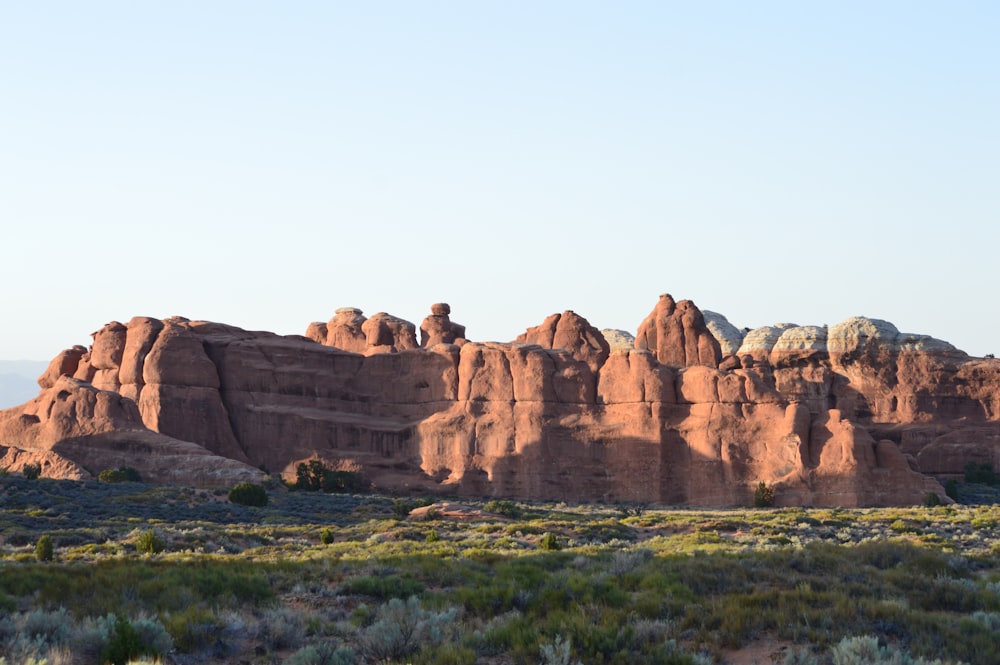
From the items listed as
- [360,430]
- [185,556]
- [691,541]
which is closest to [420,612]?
[185,556]

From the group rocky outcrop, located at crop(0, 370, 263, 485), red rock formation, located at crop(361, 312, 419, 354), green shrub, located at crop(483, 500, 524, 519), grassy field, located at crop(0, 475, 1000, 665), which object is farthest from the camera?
red rock formation, located at crop(361, 312, 419, 354)

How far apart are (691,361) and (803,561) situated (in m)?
66.3

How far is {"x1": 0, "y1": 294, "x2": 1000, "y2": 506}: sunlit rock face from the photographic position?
72250 mm

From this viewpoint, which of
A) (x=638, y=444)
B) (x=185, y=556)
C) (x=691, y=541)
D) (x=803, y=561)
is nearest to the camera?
(x=803, y=561)

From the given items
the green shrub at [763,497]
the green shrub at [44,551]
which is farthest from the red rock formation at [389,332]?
the green shrub at [44,551]

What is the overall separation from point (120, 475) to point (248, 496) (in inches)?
472

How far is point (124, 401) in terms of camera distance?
241 ft

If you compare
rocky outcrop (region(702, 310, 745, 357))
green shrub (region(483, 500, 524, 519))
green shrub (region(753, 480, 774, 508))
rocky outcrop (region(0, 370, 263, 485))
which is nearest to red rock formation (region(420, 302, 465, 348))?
rocky outcrop (region(0, 370, 263, 485))

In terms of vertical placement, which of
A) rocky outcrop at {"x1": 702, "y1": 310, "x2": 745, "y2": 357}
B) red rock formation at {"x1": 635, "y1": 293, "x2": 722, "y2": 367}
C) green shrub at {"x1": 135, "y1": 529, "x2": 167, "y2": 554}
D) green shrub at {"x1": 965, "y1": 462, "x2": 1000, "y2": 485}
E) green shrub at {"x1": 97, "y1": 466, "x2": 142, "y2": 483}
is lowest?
green shrub at {"x1": 135, "y1": 529, "x2": 167, "y2": 554}

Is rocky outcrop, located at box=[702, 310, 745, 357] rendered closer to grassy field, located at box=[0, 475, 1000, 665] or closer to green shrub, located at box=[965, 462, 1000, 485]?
green shrub, located at box=[965, 462, 1000, 485]

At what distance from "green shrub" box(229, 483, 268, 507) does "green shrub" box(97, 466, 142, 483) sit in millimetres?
10121

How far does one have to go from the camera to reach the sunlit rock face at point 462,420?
72.2m

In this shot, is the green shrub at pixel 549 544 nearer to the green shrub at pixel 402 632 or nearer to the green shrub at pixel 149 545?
the green shrub at pixel 149 545

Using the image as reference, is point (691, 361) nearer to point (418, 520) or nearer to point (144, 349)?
point (144, 349)
